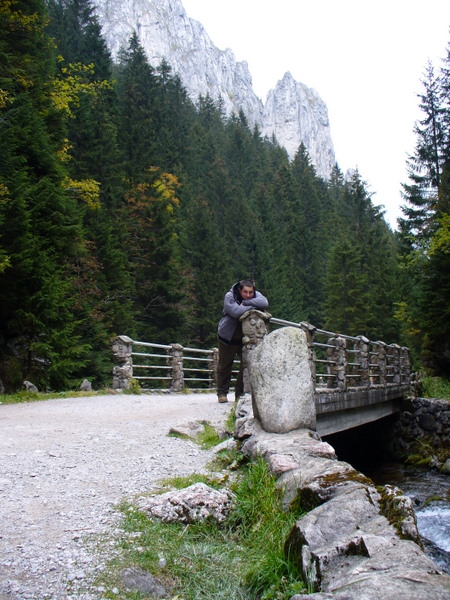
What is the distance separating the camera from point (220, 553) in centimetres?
319

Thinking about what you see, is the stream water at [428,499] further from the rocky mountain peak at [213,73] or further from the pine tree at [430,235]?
the rocky mountain peak at [213,73]

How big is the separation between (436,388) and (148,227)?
1854 centimetres

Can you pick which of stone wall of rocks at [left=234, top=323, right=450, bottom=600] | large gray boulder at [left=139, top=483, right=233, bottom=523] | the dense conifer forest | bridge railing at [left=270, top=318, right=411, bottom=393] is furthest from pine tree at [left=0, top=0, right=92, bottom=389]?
stone wall of rocks at [left=234, top=323, right=450, bottom=600]

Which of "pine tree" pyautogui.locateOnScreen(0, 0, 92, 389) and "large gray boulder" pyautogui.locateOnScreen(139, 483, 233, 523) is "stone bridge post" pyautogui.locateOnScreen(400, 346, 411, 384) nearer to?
"pine tree" pyautogui.locateOnScreen(0, 0, 92, 389)

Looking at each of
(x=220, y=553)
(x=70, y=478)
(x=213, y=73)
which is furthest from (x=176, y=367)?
(x=213, y=73)

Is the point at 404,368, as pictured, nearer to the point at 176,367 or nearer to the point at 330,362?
the point at 330,362

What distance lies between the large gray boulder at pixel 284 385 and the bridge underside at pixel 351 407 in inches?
163

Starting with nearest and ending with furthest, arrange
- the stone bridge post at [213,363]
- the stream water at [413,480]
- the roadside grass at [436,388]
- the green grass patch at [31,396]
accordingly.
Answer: the stream water at [413,480] < the green grass patch at [31,396] < the stone bridge post at [213,363] < the roadside grass at [436,388]

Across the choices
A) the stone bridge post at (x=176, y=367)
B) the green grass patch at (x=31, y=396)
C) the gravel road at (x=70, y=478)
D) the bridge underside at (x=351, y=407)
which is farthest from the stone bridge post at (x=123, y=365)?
the bridge underside at (x=351, y=407)

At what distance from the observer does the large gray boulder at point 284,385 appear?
5148 mm

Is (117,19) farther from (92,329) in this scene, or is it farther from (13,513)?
(13,513)

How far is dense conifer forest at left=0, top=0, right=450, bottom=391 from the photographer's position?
12.7 m

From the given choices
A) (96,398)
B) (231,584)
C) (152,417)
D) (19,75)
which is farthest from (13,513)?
(19,75)

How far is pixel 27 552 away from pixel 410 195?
35549mm
